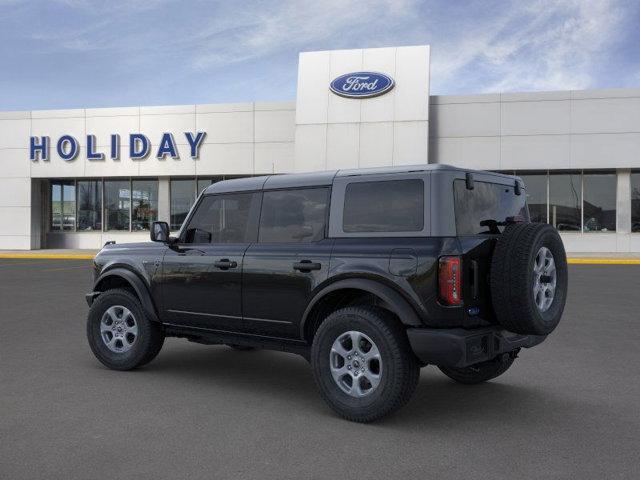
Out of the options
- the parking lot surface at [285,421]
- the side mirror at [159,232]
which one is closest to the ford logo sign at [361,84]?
the parking lot surface at [285,421]

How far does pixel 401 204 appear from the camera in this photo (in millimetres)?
4703

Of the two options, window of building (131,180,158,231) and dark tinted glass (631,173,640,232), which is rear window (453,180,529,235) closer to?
dark tinted glass (631,173,640,232)

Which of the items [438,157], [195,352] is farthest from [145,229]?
[195,352]

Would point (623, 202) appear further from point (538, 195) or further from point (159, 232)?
point (159, 232)

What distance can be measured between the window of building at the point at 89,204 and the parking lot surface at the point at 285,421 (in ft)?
78.2

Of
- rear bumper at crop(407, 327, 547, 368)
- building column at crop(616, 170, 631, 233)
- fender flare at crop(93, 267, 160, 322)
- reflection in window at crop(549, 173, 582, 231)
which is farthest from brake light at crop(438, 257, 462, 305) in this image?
building column at crop(616, 170, 631, 233)

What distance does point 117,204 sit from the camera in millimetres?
29938

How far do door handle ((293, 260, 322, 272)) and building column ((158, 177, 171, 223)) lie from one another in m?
25.1

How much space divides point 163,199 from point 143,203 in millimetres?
1119

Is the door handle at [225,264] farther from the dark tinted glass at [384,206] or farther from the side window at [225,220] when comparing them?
the dark tinted glass at [384,206]

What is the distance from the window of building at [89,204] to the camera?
1187 inches

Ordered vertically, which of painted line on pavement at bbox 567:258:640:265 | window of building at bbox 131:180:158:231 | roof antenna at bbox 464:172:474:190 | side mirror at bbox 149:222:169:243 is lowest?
painted line on pavement at bbox 567:258:640:265

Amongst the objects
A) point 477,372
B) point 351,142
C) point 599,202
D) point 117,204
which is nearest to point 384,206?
point 477,372

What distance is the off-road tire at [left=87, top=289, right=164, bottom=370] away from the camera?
6121 millimetres
